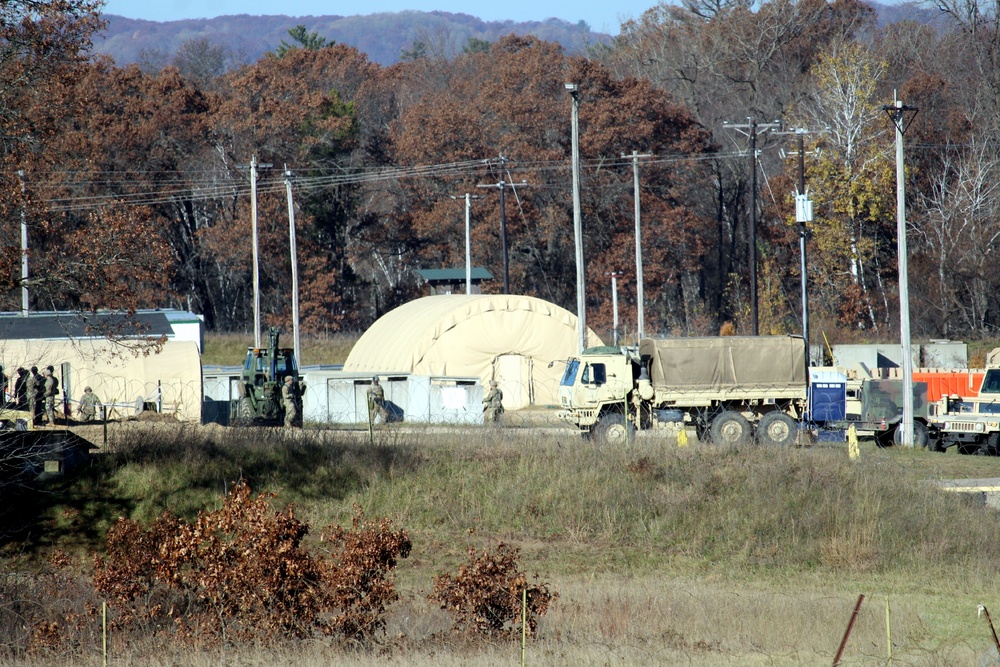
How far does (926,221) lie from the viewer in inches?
2319

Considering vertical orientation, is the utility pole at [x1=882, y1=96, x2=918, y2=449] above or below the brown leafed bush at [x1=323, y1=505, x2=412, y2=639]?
above

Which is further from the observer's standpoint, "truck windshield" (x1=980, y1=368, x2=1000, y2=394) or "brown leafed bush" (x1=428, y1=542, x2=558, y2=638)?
"truck windshield" (x1=980, y1=368, x2=1000, y2=394)

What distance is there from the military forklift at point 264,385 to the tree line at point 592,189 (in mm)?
24634

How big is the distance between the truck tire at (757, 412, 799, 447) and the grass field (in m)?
1.67

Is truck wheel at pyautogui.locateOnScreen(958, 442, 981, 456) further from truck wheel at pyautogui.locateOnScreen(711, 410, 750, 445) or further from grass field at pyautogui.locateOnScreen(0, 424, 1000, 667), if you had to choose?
truck wheel at pyautogui.locateOnScreen(711, 410, 750, 445)

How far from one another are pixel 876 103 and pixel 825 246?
8991 millimetres

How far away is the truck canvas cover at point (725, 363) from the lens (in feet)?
88.7

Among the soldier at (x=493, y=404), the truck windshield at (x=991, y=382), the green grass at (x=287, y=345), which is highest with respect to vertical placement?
the green grass at (x=287, y=345)

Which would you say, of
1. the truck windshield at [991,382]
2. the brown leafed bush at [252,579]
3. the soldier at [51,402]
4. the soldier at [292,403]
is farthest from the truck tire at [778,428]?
the soldier at [51,402]

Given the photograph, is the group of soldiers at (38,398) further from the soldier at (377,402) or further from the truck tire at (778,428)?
the truck tire at (778,428)

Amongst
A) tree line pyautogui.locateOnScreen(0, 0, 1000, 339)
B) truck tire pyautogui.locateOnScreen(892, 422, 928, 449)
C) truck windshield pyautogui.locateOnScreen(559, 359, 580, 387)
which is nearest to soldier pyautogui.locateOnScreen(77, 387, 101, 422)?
truck windshield pyautogui.locateOnScreen(559, 359, 580, 387)

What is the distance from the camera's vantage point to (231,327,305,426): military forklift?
30.8 metres

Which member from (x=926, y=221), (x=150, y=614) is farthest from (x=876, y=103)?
(x=150, y=614)

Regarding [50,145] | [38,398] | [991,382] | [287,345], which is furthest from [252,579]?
[287,345]
